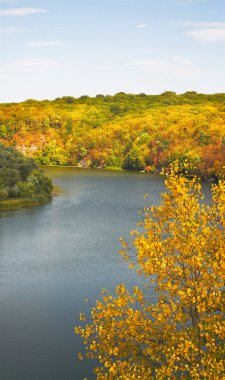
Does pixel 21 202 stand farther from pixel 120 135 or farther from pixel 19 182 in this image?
pixel 120 135

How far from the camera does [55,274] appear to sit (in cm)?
4091

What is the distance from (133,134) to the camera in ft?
478

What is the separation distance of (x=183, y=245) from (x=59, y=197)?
65.7m

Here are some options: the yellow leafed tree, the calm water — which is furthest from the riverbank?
the yellow leafed tree

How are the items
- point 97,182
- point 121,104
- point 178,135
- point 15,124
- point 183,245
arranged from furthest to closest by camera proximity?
1. point 121,104
2. point 15,124
3. point 178,135
4. point 97,182
5. point 183,245

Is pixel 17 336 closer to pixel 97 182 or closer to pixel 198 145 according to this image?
pixel 97 182

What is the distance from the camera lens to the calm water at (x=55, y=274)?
89.2 ft

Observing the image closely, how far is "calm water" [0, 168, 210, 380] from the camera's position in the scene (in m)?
27.2

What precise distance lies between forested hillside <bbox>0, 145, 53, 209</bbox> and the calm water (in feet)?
9.35

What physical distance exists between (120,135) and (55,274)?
363ft

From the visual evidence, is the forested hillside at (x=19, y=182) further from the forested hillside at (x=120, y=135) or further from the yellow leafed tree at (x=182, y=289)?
the yellow leafed tree at (x=182, y=289)

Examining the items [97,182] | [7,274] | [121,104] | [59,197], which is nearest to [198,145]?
[97,182]

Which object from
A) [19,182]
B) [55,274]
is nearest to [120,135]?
[19,182]

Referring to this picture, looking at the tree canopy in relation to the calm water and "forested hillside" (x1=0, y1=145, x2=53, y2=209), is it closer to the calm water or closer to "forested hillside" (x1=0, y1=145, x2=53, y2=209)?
"forested hillside" (x1=0, y1=145, x2=53, y2=209)
